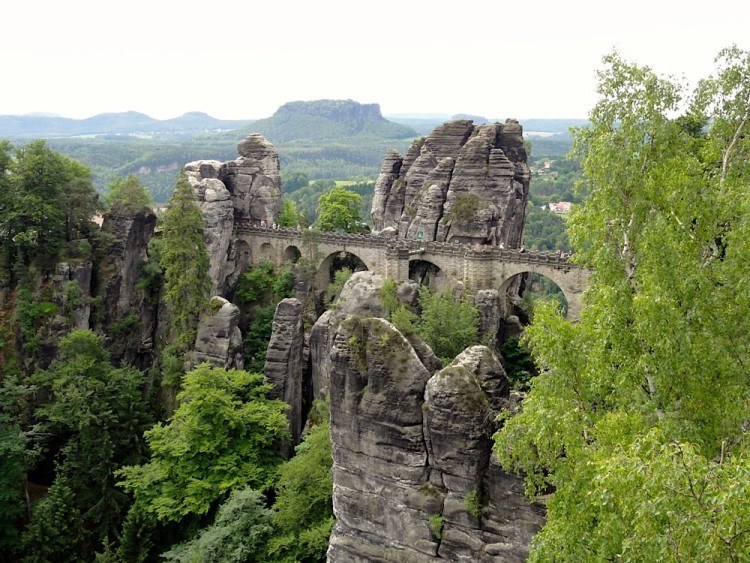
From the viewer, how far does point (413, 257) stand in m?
42.4

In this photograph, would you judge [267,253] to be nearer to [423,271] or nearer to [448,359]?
[423,271]

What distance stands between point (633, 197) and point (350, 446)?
1081 cm

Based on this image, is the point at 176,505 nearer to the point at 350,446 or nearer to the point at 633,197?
the point at 350,446

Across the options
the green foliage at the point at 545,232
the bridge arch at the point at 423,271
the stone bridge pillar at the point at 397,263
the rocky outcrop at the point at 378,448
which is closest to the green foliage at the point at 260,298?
the stone bridge pillar at the point at 397,263

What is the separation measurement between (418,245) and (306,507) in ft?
69.2

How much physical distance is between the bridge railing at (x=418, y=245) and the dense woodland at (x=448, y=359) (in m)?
3.09

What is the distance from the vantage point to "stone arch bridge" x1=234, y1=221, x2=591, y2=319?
37.7 m

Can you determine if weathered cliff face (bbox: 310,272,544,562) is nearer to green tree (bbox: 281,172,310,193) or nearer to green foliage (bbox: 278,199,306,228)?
green foliage (bbox: 278,199,306,228)

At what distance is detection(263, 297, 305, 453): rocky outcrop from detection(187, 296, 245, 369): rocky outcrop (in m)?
2.60

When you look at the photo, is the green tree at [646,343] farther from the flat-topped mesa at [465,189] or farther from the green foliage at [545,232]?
the green foliage at [545,232]

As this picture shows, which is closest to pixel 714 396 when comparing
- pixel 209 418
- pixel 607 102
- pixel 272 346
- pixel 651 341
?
pixel 651 341

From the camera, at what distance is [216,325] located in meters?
37.0

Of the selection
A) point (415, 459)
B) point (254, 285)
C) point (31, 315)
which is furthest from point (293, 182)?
point (415, 459)

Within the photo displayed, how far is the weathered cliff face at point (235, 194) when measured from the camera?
147 ft
